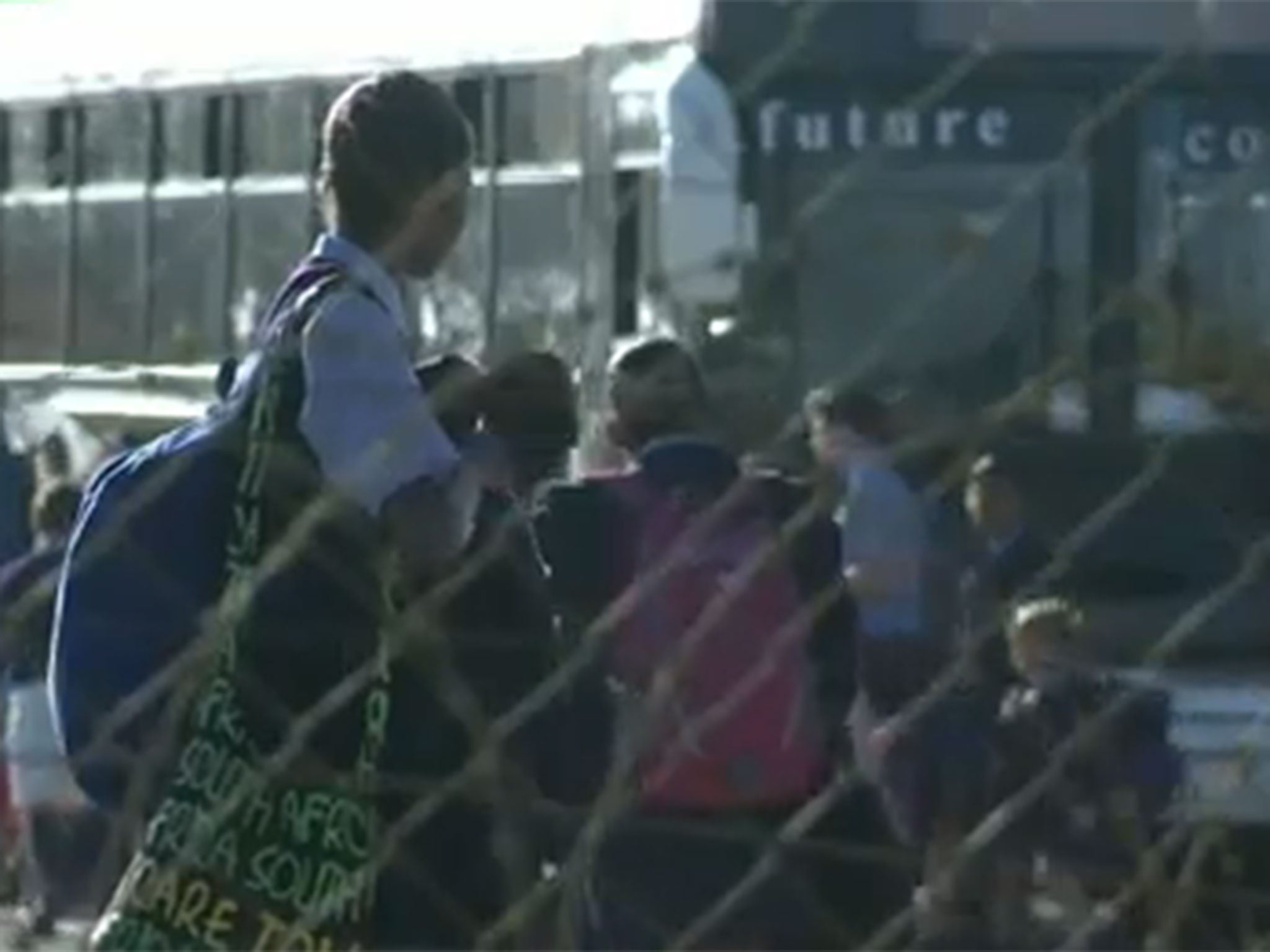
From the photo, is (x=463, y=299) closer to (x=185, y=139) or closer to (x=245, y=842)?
(x=185, y=139)

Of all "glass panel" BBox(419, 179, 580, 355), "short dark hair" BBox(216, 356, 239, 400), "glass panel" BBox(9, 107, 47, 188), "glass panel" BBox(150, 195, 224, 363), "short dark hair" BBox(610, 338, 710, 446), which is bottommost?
"glass panel" BBox(150, 195, 224, 363)

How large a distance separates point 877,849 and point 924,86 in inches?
84.1

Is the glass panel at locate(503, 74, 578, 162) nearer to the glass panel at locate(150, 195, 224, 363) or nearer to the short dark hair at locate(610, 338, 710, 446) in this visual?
the glass panel at locate(150, 195, 224, 363)

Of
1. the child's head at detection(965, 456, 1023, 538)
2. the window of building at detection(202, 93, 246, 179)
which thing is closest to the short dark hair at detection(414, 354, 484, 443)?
the child's head at detection(965, 456, 1023, 538)

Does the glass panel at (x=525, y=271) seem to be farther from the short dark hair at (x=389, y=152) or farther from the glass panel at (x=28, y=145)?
the short dark hair at (x=389, y=152)

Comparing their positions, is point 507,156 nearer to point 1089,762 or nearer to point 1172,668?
point 1172,668

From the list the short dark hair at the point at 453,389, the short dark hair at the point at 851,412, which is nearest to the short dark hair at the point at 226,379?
the short dark hair at the point at 453,389

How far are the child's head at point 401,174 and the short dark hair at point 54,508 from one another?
508cm

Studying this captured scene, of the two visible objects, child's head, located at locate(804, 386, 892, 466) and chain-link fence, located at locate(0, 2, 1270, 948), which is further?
child's head, located at locate(804, 386, 892, 466)

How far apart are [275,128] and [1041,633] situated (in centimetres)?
530

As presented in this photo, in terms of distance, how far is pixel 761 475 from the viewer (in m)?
6.23

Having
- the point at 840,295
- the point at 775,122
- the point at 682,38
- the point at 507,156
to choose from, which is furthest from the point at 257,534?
the point at 507,156

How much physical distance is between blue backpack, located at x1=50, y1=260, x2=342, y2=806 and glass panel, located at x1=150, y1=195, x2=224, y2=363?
7.40 m

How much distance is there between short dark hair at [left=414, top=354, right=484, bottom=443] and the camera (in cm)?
545
